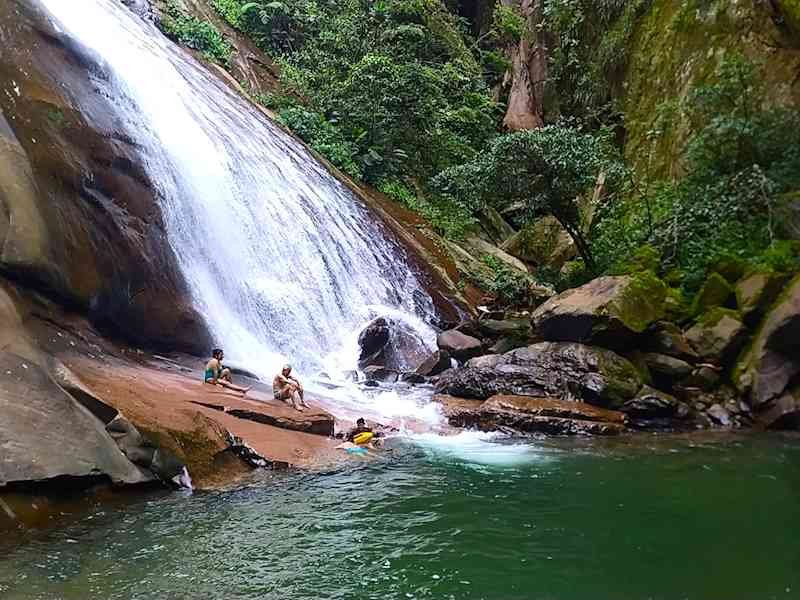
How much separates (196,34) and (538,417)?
1772 centimetres

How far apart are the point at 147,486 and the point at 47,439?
1146 mm

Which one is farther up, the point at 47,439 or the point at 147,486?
the point at 47,439

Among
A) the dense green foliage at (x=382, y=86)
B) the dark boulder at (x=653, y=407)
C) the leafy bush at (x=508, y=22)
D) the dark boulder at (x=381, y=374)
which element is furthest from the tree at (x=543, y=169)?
the leafy bush at (x=508, y=22)

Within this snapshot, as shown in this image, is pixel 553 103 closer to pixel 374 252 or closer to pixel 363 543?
pixel 374 252

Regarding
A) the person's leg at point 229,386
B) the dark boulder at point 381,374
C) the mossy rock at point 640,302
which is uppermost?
the mossy rock at point 640,302

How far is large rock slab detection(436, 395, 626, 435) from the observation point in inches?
448

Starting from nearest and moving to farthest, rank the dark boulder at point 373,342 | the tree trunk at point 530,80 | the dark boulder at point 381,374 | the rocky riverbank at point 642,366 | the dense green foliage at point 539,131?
the rocky riverbank at point 642,366
the dark boulder at point 381,374
the dense green foliage at point 539,131
the dark boulder at point 373,342
the tree trunk at point 530,80

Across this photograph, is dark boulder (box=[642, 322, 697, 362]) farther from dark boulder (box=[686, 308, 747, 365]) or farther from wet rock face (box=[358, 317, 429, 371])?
wet rock face (box=[358, 317, 429, 371])

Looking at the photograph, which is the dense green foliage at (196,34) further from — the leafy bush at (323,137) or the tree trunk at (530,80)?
the tree trunk at (530,80)

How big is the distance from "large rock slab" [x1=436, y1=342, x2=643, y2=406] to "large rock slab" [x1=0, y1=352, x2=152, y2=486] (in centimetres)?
719

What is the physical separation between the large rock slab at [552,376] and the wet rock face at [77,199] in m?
4.99

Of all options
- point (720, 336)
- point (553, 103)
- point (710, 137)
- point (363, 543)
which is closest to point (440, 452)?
point (363, 543)

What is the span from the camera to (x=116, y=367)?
9.79m

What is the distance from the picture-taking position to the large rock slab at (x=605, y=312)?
13.1 m
